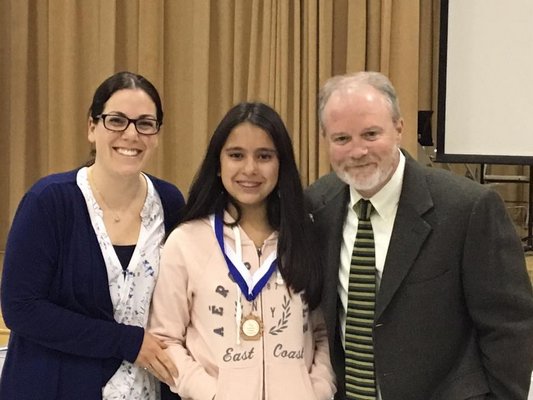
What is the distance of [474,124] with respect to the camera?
4434 mm

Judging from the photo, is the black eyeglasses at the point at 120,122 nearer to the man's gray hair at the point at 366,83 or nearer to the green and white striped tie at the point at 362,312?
the man's gray hair at the point at 366,83

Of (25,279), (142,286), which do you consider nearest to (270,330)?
(142,286)

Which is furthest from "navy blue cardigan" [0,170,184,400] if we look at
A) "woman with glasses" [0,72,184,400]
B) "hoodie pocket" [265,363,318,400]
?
"hoodie pocket" [265,363,318,400]

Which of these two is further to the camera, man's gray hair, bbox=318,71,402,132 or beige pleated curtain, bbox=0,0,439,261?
beige pleated curtain, bbox=0,0,439,261

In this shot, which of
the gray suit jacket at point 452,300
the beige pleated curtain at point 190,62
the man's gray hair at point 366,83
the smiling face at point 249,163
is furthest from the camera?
the beige pleated curtain at point 190,62

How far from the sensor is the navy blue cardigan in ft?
6.32

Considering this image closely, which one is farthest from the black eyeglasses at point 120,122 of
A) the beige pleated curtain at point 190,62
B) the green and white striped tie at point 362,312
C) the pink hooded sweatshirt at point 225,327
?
the beige pleated curtain at point 190,62

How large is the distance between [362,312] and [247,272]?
0.32m

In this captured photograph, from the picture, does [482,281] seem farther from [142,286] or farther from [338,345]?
[142,286]

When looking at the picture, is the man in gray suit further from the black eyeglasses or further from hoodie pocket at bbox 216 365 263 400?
the black eyeglasses

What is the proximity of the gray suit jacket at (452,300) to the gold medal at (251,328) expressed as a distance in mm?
306

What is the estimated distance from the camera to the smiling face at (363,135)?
1.85 m

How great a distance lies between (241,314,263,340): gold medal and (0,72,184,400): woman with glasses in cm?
22

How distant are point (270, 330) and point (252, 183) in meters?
0.40
